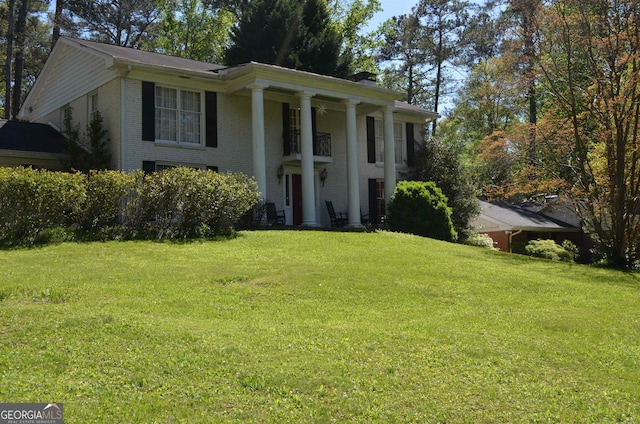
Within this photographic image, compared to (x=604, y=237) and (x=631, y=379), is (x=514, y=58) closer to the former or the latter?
(x=604, y=237)

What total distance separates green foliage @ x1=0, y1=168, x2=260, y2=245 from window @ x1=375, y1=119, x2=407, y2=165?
11150 mm

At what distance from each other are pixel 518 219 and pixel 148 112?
59.1 ft

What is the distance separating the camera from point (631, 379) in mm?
6844

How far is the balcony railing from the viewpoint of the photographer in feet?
75.6

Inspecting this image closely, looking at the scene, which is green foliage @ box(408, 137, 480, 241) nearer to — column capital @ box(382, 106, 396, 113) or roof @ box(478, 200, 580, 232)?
roof @ box(478, 200, 580, 232)

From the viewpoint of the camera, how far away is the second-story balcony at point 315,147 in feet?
74.6

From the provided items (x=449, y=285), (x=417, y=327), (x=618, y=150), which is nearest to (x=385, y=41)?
(x=618, y=150)

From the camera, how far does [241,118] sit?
21.8 metres

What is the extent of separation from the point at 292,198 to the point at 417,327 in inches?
616

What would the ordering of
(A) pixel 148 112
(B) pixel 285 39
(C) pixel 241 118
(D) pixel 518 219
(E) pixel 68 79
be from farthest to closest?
1. (B) pixel 285 39
2. (D) pixel 518 219
3. (E) pixel 68 79
4. (C) pixel 241 118
5. (A) pixel 148 112

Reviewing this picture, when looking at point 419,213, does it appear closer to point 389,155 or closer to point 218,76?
point 389,155

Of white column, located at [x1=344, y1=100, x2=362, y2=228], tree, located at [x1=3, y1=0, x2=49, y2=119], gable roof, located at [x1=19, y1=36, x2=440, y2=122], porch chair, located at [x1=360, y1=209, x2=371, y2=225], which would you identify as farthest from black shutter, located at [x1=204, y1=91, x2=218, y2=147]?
tree, located at [x1=3, y1=0, x2=49, y2=119]

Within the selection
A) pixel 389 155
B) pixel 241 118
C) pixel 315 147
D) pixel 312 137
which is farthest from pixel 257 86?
pixel 389 155

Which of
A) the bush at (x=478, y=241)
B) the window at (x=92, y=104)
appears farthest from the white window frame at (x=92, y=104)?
the bush at (x=478, y=241)
